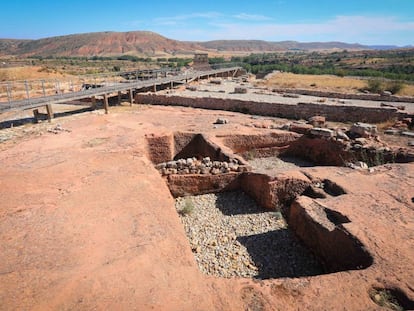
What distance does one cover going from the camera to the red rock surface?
340 cm

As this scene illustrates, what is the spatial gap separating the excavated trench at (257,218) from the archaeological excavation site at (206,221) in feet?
0.10

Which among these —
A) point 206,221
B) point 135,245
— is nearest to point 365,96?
point 206,221

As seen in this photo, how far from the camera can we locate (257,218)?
6.96 meters

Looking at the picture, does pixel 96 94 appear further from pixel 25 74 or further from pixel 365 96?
pixel 25 74

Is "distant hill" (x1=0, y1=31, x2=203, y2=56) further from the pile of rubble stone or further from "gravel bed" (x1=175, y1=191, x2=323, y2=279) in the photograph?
"gravel bed" (x1=175, y1=191, x2=323, y2=279)

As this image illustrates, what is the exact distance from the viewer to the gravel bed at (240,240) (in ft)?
17.3

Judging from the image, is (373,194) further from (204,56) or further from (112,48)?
(112,48)

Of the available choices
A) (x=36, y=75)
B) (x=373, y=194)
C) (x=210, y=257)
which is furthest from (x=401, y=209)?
(x=36, y=75)

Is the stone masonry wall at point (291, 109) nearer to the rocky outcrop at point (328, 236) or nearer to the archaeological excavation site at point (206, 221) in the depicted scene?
the archaeological excavation site at point (206, 221)

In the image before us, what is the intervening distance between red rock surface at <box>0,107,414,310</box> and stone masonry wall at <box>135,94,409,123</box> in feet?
25.3

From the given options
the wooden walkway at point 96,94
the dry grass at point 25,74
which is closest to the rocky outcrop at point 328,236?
the wooden walkway at point 96,94

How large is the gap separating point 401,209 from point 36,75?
36.4 metres

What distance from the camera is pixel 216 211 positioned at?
7.40 m

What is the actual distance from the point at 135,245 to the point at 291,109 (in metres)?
13.1
